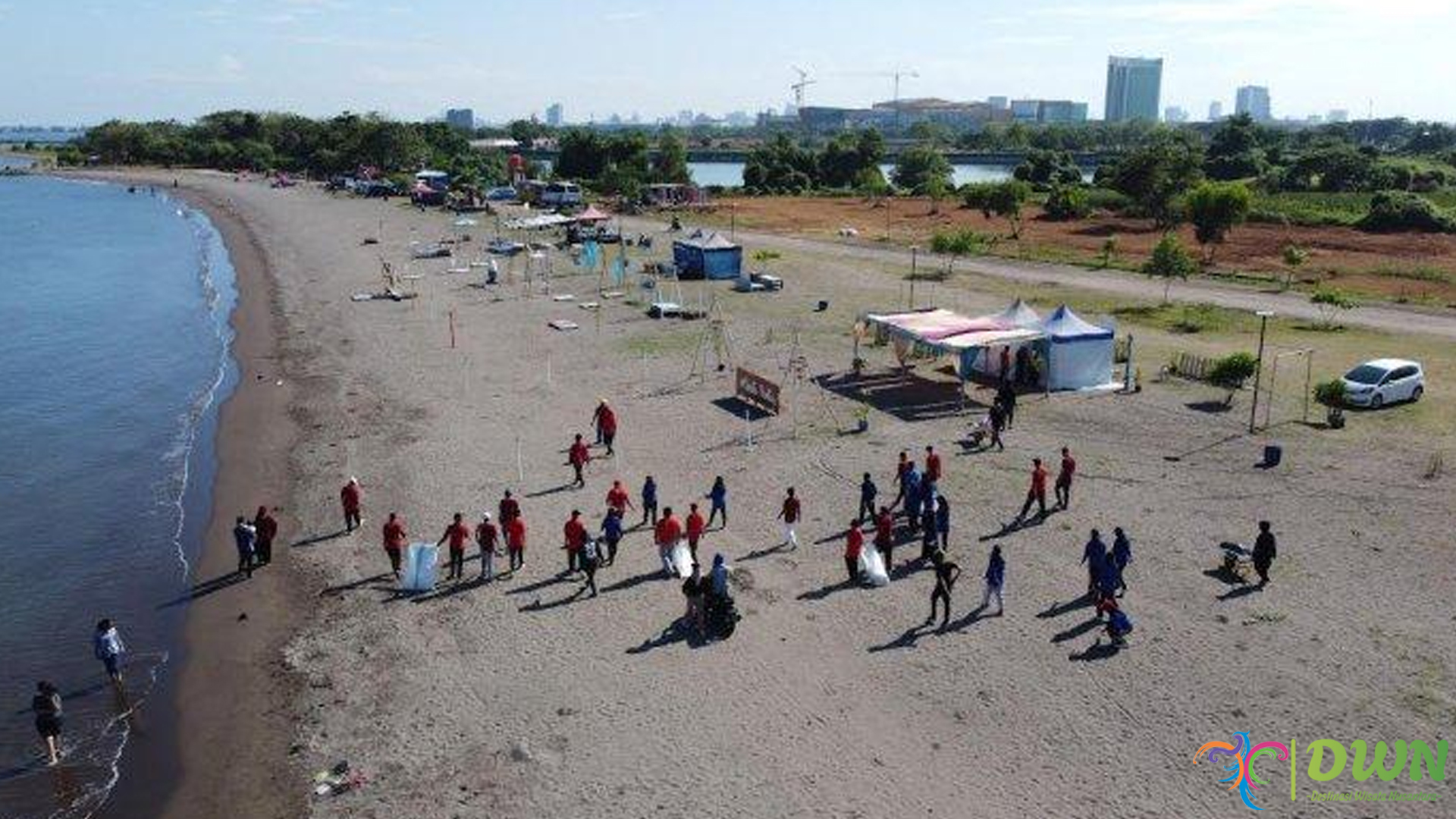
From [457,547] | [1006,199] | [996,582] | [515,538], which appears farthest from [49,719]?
[1006,199]

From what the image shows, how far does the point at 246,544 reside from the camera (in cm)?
1783

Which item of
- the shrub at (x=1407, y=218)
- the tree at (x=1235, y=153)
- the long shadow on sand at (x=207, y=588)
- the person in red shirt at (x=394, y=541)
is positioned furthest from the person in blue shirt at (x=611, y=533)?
the tree at (x=1235, y=153)

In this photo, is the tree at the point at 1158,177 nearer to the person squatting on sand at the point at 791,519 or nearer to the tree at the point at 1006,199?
the tree at the point at 1006,199

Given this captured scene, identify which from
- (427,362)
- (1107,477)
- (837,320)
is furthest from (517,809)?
(837,320)

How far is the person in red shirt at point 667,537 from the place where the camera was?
1680 cm

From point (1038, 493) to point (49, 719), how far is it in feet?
50.1

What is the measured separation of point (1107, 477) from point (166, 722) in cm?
1688

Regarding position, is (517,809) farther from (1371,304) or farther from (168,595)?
(1371,304)

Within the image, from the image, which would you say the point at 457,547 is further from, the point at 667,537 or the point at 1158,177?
the point at 1158,177

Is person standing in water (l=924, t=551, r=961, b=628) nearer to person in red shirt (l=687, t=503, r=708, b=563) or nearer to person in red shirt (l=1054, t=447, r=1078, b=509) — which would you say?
person in red shirt (l=687, t=503, r=708, b=563)

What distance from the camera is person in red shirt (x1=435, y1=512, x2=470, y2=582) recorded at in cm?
1678

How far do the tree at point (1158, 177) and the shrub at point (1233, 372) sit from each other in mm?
43963

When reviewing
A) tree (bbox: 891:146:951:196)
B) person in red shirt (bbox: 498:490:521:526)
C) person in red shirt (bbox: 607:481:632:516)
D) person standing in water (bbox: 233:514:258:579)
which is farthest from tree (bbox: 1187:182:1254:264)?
tree (bbox: 891:146:951:196)

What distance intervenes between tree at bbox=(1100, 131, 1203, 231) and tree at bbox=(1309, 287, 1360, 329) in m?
29.0
